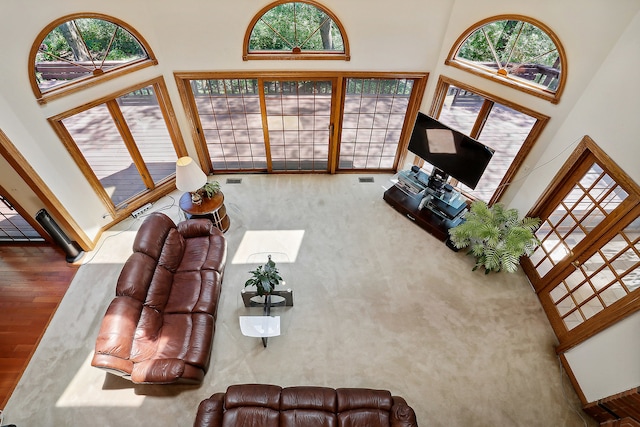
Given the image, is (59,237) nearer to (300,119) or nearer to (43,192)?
(43,192)

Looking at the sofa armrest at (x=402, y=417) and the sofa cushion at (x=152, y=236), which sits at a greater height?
the sofa cushion at (x=152, y=236)

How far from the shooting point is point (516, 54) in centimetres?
415

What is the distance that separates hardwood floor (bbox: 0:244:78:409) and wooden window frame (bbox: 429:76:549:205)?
6134 mm

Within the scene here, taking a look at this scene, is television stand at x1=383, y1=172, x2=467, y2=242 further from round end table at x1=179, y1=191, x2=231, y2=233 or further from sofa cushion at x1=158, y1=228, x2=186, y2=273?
sofa cushion at x1=158, y1=228, x2=186, y2=273

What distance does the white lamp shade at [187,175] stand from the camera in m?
4.29

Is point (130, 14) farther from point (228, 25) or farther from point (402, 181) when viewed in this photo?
point (402, 181)

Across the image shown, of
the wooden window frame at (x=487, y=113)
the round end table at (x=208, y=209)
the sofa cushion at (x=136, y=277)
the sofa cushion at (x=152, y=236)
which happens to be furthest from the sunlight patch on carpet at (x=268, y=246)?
the wooden window frame at (x=487, y=113)

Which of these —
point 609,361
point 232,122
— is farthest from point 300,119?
point 609,361

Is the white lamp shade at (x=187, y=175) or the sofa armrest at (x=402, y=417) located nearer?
the sofa armrest at (x=402, y=417)

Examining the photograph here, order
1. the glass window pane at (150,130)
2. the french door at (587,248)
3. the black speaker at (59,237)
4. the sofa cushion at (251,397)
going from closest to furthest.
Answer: the sofa cushion at (251,397)
the french door at (587,248)
the black speaker at (59,237)
the glass window pane at (150,130)

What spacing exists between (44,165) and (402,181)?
515 cm

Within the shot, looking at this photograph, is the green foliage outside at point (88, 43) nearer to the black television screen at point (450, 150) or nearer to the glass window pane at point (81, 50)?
the glass window pane at point (81, 50)

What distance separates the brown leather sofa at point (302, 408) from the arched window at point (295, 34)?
447 cm

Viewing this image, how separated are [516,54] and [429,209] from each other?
96.2 inches
